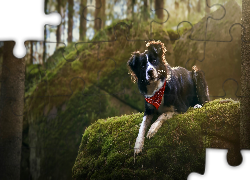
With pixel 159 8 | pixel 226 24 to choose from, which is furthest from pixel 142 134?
pixel 226 24

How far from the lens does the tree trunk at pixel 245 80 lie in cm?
367

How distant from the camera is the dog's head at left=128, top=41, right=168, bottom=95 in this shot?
3.77 m

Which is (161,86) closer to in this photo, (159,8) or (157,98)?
(157,98)

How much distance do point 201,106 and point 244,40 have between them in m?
1.03

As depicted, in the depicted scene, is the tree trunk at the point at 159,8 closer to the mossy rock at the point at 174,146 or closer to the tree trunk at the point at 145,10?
the tree trunk at the point at 145,10

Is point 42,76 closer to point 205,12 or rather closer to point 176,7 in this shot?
point 176,7

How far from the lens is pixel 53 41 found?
415 cm

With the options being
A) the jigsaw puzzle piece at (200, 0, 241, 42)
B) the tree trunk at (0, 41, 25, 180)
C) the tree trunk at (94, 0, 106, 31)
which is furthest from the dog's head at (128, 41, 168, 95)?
the tree trunk at (0, 41, 25, 180)

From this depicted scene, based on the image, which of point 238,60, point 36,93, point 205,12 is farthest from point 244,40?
point 36,93

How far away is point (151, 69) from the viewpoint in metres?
3.76

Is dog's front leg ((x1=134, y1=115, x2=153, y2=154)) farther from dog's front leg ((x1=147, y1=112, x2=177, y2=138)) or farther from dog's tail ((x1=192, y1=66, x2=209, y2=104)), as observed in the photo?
dog's tail ((x1=192, y1=66, x2=209, y2=104))

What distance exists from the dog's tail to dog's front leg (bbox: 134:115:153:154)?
0.72 m

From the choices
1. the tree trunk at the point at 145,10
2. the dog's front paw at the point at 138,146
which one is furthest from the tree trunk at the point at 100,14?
the dog's front paw at the point at 138,146

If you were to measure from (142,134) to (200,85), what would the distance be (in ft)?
3.37
